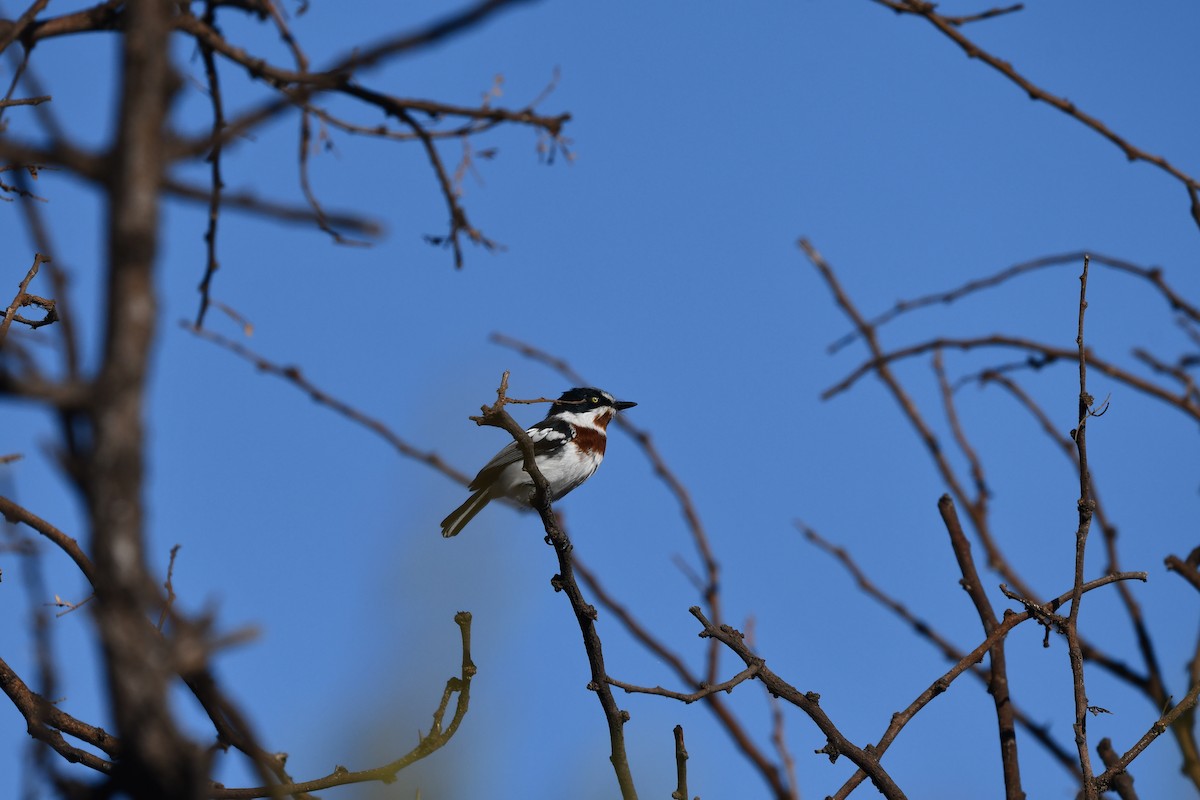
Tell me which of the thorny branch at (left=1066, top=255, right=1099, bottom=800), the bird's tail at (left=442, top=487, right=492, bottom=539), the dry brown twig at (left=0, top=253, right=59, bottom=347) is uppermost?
the bird's tail at (left=442, top=487, right=492, bottom=539)

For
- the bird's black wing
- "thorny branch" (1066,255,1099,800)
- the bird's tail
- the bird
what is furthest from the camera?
the bird's tail

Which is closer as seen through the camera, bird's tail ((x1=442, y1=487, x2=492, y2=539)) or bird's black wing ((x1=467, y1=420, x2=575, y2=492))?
bird's black wing ((x1=467, y1=420, x2=575, y2=492))

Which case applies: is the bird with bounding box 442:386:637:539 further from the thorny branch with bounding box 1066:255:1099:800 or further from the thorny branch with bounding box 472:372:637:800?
the thorny branch with bounding box 1066:255:1099:800

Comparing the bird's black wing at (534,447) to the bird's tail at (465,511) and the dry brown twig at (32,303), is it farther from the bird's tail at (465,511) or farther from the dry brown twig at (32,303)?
the dry brown twig at (32,303)

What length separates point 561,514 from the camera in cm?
559

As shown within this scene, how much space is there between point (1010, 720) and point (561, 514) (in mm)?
2744

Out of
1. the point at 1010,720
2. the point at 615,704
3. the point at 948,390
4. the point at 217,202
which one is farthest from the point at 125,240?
the point at 948,390

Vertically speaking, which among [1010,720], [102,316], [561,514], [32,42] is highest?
[561,514]

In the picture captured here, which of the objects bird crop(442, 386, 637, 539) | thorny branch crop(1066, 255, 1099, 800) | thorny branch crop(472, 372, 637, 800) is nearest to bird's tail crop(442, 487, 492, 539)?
bird crop(442, 386, 637, 539)

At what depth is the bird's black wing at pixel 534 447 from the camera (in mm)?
6914

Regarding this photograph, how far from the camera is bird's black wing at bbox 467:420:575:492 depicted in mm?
6914

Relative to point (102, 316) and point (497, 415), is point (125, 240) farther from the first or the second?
point (497, 415)

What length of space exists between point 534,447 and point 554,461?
0.62 ft

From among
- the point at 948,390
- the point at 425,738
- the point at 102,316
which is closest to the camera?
the point at 102,316
